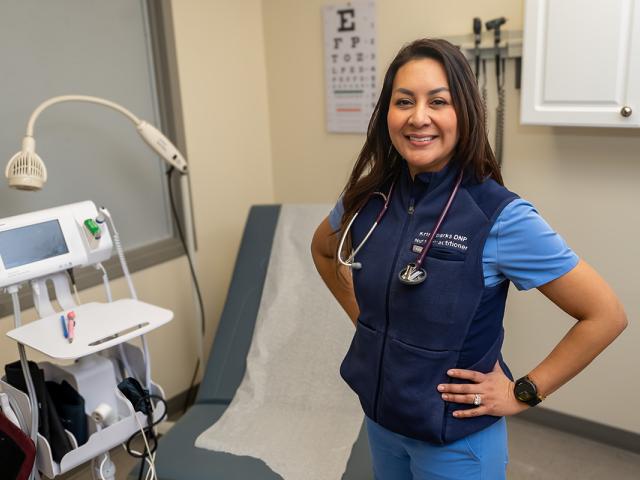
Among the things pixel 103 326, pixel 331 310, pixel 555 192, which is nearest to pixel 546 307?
pixel 555 192

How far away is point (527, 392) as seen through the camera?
45.4 inches

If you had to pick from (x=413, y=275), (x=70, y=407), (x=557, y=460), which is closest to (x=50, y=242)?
(x=70, y=407)

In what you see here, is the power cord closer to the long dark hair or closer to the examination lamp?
the examination lamp

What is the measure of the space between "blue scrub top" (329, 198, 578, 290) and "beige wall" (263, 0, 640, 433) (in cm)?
126

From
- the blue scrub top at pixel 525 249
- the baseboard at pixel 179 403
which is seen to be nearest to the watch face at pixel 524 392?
the blue scrub top at pixel 525 249

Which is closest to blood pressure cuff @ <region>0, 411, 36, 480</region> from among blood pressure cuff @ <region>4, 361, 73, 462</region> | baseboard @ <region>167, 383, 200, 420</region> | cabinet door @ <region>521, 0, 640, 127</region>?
blood pressure cuff @ <region>4, 361, 73, 462</region>

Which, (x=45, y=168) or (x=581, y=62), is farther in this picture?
(x=581, y=62)

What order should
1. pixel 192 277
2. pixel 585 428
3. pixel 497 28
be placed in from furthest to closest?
pixel 192 277 → pixel 585 428 → pixel 497 28

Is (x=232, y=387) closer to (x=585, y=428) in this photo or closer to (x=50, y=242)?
(x=50, y=242)

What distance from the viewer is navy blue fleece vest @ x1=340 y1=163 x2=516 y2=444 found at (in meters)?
1.06

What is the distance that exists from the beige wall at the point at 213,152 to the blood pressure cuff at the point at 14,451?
3.37 feet

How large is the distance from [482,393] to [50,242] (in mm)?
1112

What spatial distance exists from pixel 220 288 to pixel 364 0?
1.43 meters

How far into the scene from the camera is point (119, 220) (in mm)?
2473
